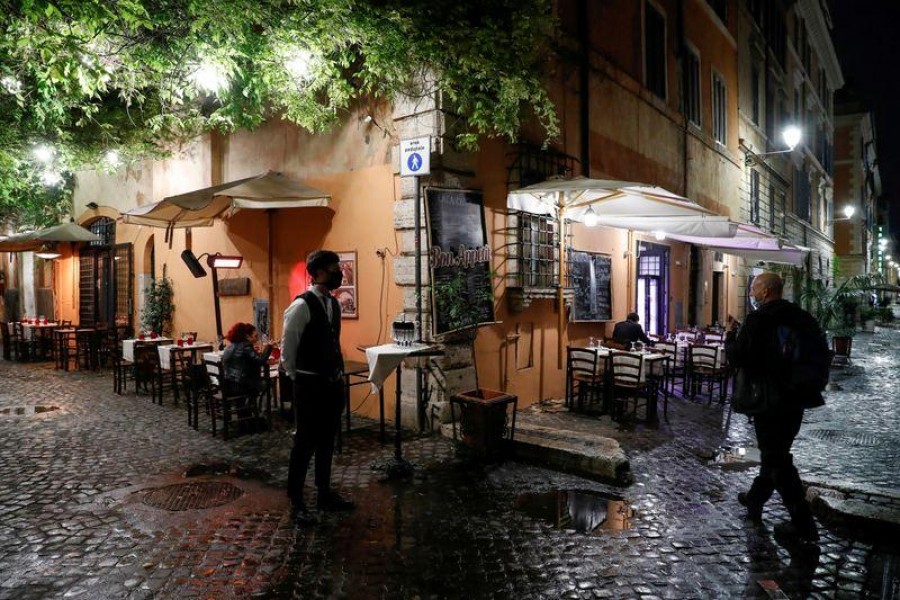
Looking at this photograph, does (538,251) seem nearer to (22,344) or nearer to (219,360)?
(219,360)

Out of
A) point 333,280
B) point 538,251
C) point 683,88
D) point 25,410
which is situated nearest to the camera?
point 333,280

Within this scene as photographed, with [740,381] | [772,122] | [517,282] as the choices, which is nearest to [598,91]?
[517,282]

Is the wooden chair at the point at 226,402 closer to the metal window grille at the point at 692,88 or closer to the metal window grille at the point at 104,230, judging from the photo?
the metal window grille at the point at 104,230

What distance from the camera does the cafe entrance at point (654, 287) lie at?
13.3m

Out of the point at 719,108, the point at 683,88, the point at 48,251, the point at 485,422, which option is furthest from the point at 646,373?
the point at 48,251

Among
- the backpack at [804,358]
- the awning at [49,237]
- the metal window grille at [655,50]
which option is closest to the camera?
the backpack at [804,358]

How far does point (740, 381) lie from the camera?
14.4 feet

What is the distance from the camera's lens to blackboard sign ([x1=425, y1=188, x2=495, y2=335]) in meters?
7.00

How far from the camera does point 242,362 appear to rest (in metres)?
6.95

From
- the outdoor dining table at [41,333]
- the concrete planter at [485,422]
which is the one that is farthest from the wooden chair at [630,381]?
the outdoor dining table at [41,333]

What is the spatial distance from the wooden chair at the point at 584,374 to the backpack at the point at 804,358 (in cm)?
396

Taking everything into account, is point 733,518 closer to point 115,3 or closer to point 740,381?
point 740,381

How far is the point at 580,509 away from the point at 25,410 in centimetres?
826

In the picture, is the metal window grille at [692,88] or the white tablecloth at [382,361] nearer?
the white tablecloth at [382,361]
